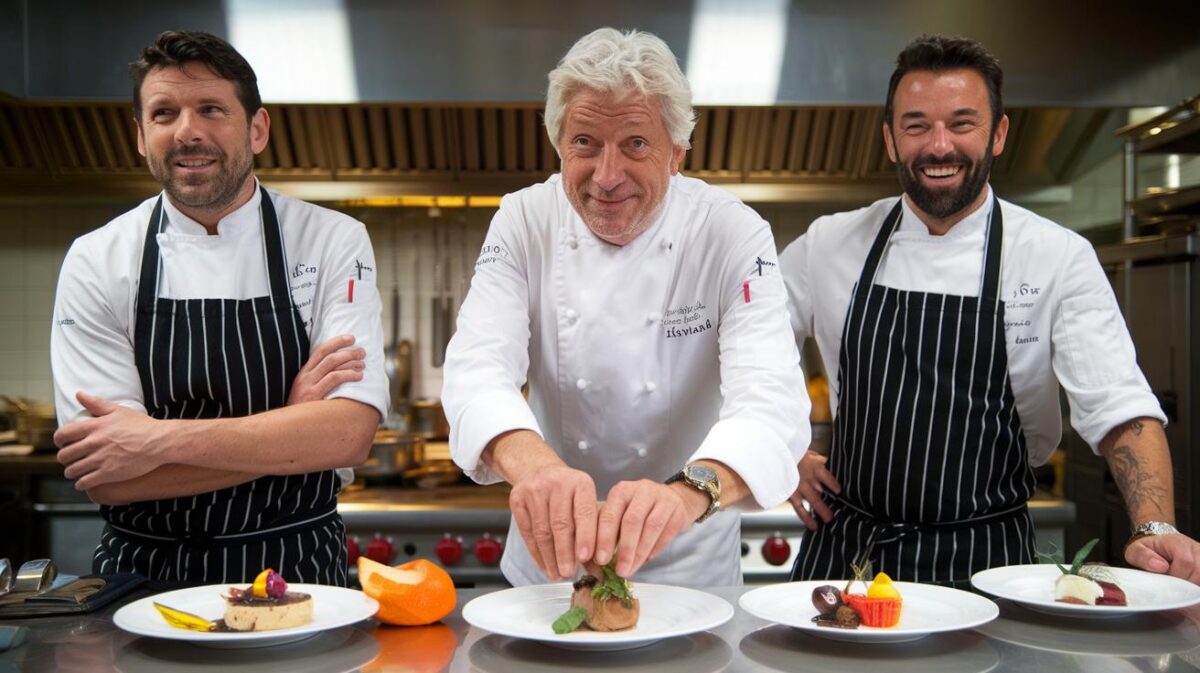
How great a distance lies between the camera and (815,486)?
2.63 m

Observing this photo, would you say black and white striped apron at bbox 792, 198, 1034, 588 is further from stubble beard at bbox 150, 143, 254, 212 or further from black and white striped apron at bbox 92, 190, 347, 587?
stubble beard at bbox 150, 143, 254, 212

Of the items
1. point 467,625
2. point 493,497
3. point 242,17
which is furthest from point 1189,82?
Answer: point 467,625

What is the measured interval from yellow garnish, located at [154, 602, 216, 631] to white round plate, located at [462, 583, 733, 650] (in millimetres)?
349

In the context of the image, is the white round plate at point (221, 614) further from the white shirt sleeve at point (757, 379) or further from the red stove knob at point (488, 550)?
the red stove knob at point (488, 550)

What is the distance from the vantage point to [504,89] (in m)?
4.13

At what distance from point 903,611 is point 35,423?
12.9 feet

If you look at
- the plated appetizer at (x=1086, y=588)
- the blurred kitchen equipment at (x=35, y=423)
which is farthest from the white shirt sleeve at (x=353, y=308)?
the blurred kitchen equipment at (x=35, y=423)

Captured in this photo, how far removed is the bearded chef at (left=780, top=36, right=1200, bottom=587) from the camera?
2428 mm

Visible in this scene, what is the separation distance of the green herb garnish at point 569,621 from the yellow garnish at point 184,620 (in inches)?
18.5

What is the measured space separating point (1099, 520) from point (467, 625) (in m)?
3.11

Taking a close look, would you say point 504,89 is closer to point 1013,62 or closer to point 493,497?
point 493,497

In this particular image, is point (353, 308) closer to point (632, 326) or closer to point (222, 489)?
point (222, 489)

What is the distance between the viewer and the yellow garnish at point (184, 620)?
1.59 metres

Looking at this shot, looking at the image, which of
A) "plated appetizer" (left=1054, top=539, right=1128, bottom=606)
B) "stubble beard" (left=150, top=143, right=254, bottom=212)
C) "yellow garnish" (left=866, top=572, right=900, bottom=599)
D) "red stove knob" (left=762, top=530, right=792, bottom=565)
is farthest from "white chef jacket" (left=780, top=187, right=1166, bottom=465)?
"red stove knob" (left=762, top=530, right=792, bottom=565)
